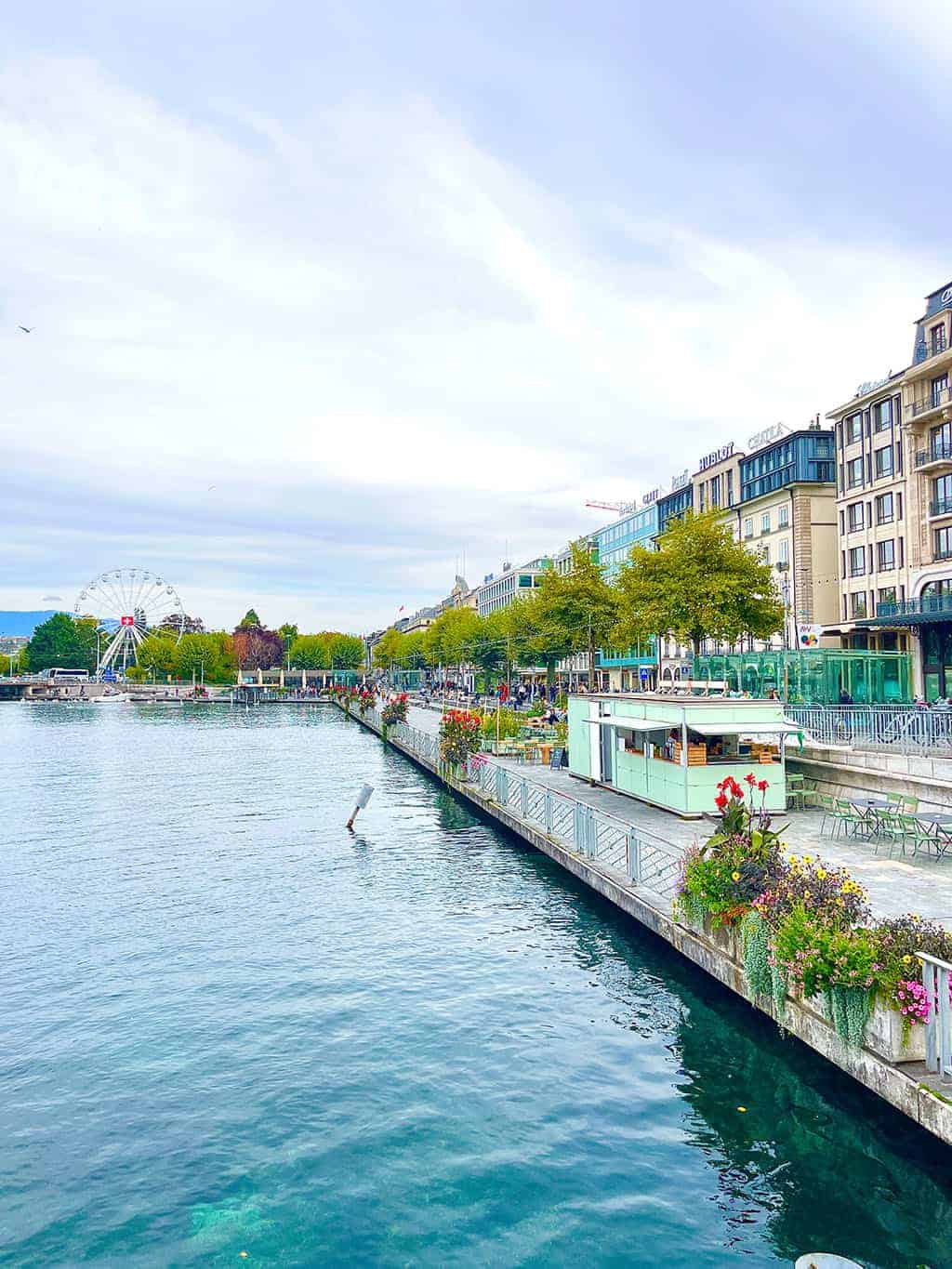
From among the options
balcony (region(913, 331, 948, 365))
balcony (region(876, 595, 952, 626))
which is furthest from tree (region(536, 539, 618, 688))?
balcony (region(913, 331, 948, 365))

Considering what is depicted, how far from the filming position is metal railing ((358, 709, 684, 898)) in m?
18.5

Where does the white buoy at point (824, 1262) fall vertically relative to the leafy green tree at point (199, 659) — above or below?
below

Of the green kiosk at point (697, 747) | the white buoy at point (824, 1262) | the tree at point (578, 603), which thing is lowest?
the white buoy at point (824, 1262)

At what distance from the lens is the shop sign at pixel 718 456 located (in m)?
83.1

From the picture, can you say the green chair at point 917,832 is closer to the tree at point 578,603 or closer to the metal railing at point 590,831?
the metal railing at point 590,831

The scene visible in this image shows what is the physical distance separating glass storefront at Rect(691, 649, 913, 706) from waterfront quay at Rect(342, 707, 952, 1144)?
12.2 meters

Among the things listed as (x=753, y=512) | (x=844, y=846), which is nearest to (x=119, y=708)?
(x=753, y=512)

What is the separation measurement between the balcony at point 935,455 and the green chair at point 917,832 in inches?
1323

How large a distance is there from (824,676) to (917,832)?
21456mm

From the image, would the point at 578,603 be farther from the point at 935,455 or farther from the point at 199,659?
the point at 199,659

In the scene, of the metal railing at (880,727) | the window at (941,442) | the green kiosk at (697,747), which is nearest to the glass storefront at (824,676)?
the metal railing at (880,727)

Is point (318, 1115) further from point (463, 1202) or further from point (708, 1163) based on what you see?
point (708, 1163)

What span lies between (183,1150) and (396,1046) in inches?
139

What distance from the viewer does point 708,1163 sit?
10320 millimetres
